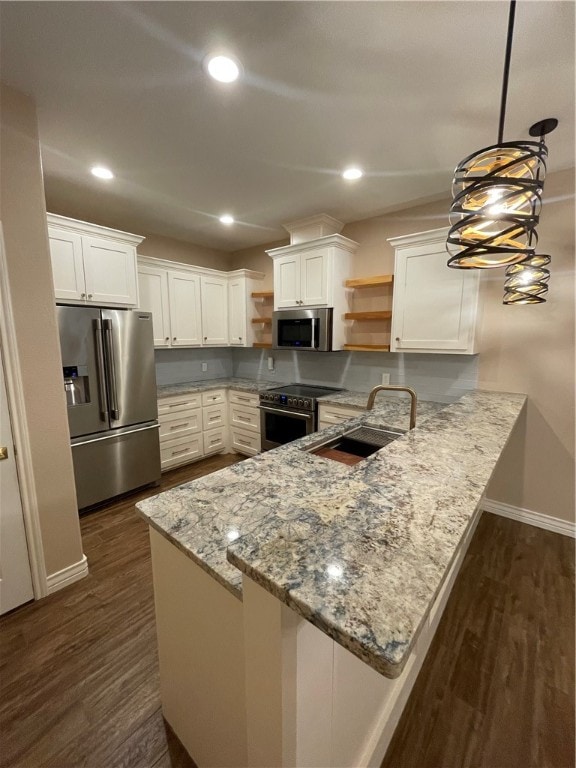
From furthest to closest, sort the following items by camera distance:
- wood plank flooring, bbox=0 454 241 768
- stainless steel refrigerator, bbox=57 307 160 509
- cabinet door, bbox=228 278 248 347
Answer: cabinet door, bbox=228 278 248 347 → stainless steel refrigerator, bbox=57 307 160 509 → wood plank flooring, bbox=0 454 241 768

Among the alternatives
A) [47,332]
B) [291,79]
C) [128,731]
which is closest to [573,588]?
[128,731]

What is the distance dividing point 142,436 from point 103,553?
3.36ft

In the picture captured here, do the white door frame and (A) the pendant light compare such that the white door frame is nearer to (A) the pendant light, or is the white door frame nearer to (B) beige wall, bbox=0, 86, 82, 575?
(B) beige wall, bbox=0, 86, 82, 575

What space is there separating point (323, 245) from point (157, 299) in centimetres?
187

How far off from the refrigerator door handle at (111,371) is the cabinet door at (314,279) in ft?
6.07

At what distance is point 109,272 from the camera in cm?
282

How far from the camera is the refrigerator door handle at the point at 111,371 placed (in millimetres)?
2631

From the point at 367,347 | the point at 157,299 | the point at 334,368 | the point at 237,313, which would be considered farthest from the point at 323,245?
the point at 157,299

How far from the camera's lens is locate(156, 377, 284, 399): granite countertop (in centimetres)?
352

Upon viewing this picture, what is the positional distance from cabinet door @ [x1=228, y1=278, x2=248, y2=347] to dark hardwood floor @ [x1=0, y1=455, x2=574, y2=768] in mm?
2736

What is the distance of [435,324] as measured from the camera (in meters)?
2.70

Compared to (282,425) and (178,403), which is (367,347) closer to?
(282,425)

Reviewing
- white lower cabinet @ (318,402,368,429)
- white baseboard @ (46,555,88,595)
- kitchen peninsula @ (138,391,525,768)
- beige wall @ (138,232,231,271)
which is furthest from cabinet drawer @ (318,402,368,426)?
beige wall @ (138,232,231,271)

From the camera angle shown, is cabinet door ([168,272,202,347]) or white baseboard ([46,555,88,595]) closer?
white baseboard ([46,555,88,595])
